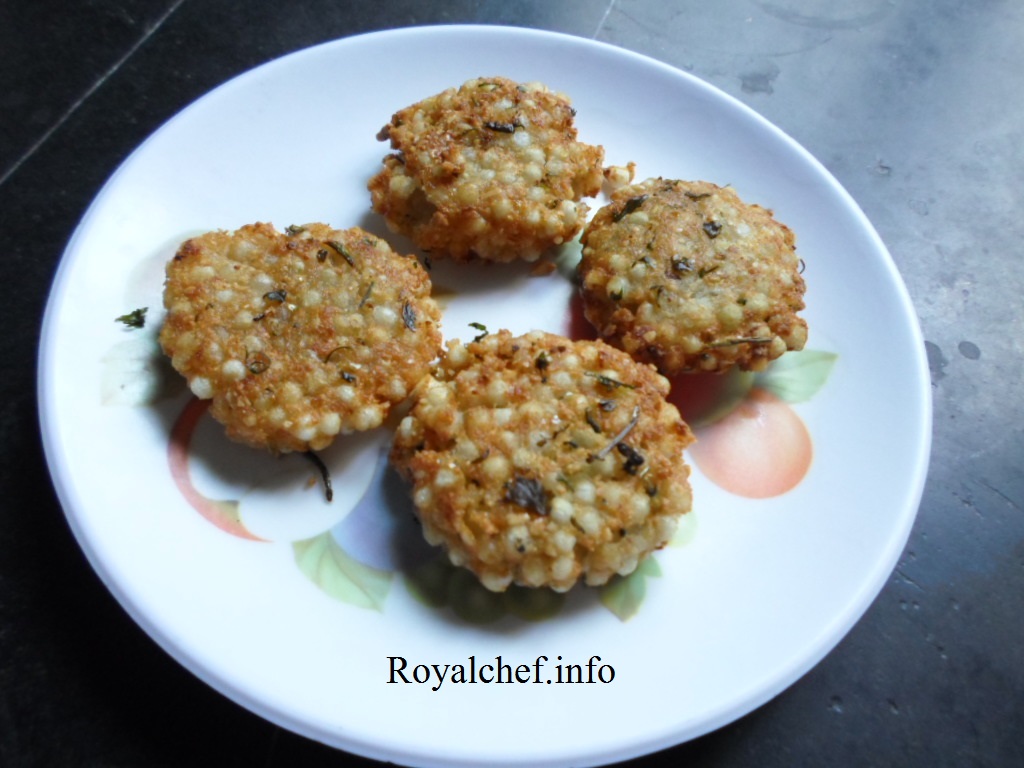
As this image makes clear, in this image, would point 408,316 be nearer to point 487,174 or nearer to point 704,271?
point 487,174

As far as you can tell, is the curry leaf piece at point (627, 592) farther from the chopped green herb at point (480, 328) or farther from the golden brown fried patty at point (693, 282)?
the chopped green herb at point (480, 328)

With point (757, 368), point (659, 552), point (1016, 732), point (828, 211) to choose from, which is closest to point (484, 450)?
point (659, 552)

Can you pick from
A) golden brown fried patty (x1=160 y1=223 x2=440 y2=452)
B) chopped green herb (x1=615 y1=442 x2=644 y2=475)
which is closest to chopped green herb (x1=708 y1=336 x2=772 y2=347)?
chopped green herb (x1=615 y1=442 x2=644 y2=475)

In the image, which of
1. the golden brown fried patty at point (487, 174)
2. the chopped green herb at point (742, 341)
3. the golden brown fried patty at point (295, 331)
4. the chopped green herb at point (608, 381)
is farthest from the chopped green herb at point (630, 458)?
the golden brown fried patty at point (487, 174)

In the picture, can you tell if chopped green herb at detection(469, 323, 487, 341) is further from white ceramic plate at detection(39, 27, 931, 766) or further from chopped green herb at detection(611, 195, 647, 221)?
chopped green herb at detection(611, 195, 647, 221)

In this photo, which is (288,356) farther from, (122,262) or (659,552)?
(659,552)

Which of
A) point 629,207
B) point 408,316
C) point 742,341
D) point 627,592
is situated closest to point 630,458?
point 627,592

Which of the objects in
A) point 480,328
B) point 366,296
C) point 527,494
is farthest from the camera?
point 480,328
